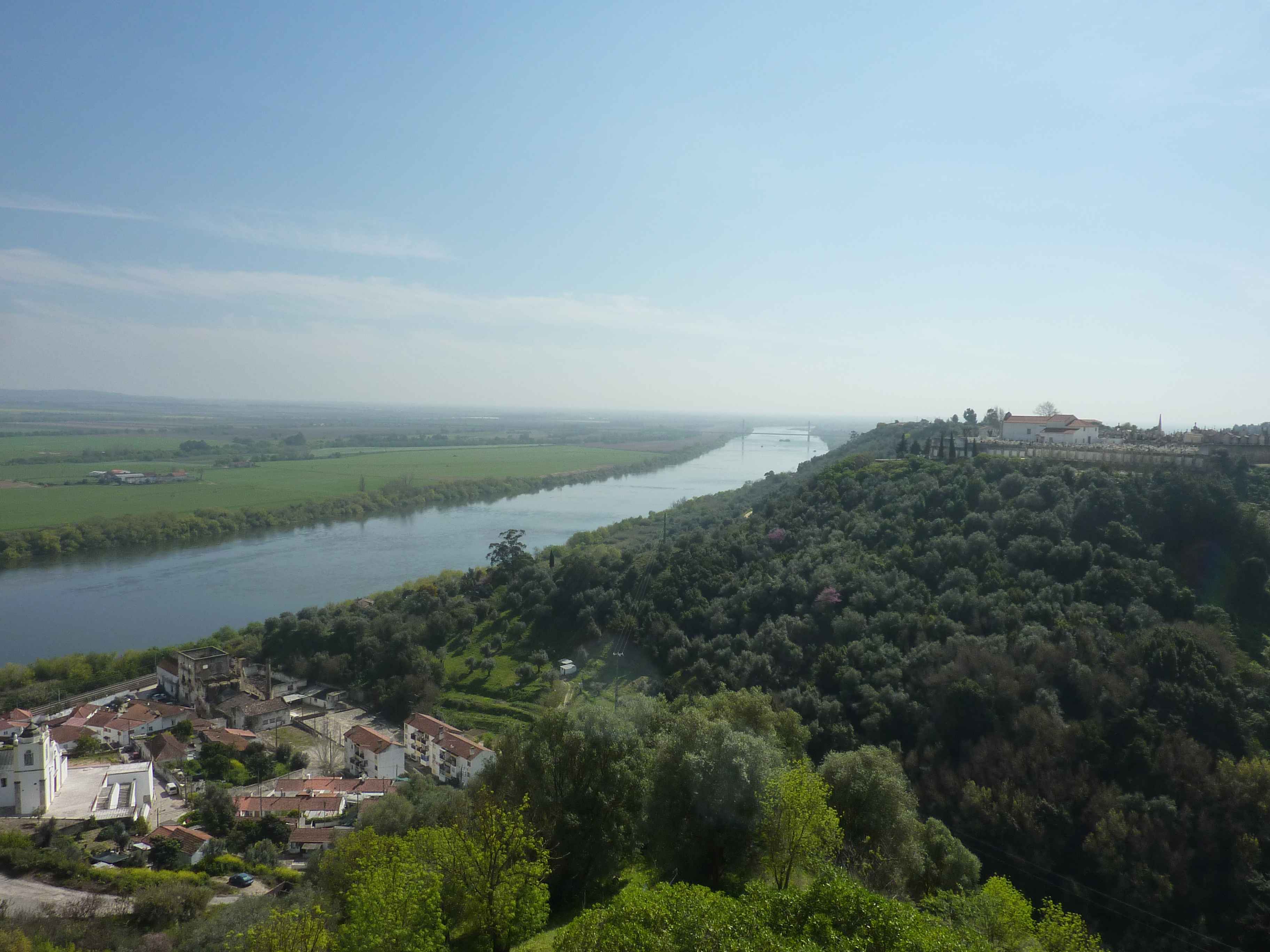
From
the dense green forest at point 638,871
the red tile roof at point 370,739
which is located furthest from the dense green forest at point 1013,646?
the red tile roof at point 370,739

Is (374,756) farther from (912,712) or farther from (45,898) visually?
(912,712)

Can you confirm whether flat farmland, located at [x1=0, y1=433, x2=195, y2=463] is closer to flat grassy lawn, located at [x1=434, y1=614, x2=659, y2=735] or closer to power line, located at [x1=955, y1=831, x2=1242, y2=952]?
flat grassy lawn, located at [x1=434, y1=614, x2=659, y2=735]

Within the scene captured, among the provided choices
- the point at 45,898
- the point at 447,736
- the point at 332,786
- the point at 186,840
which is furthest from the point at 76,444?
the point at 45,898

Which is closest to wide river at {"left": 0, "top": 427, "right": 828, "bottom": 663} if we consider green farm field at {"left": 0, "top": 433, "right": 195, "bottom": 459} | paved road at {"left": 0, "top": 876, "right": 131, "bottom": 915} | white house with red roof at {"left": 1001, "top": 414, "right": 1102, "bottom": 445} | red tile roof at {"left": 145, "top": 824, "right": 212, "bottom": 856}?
red tile roof at {"left": 145, "top": 824, "right": 212, "bottom": 856}

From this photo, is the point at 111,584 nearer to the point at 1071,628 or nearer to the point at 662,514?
the point at 662,514

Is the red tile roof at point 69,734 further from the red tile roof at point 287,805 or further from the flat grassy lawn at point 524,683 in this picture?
the flat grassy lawn at point 524,683
